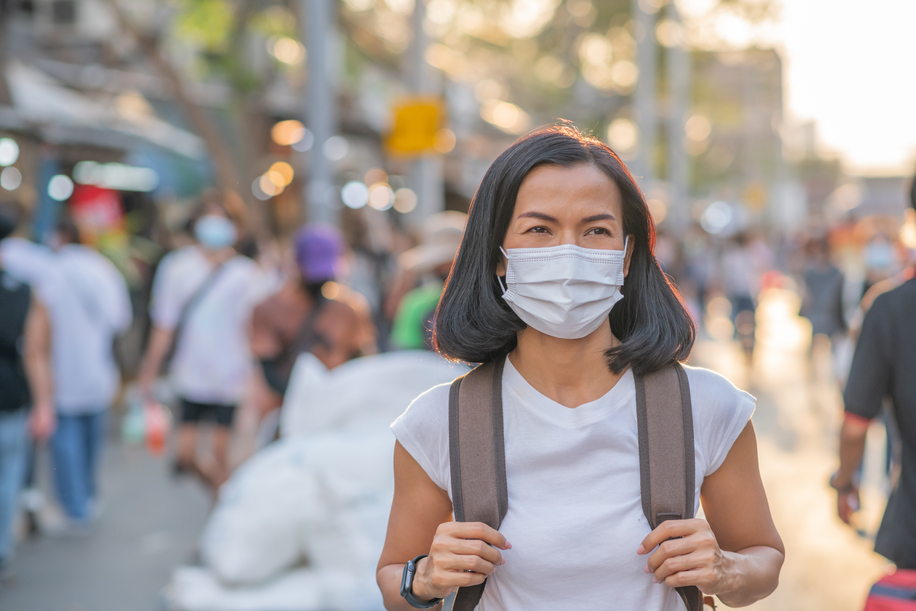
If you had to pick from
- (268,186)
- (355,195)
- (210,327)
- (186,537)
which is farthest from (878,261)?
(355,195)

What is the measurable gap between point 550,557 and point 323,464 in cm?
269

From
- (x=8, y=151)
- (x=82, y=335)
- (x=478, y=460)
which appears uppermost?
(x=8, y=151)

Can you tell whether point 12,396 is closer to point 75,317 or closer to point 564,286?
point 75,317

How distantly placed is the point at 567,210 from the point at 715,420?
0.49 metres

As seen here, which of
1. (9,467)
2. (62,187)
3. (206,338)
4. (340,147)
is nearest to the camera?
(9,467)

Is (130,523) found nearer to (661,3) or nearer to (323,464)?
(323,464)

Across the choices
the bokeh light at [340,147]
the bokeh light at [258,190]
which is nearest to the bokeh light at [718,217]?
the bokeh light at [340,147]

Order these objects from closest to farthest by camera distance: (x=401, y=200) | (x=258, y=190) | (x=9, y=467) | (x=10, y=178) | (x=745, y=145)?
(x=9, y=467) → (x=10, y=178) → (x=258, y=190) → (x=401, y=200) → (x=745, y=145)

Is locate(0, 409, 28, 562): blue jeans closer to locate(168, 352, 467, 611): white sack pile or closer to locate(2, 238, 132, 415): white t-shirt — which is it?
locate(2, 238, 132, 415): white t-shirt

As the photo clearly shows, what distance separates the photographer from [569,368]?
1.93 m

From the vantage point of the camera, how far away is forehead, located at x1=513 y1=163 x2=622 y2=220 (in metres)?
1.86

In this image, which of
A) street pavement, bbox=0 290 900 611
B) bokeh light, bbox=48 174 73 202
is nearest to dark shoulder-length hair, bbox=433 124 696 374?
street pavement, bbox=0 290 900 611

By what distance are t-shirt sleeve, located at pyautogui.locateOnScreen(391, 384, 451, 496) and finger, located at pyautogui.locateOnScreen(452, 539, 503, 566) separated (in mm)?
168

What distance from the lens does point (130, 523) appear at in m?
6.70
